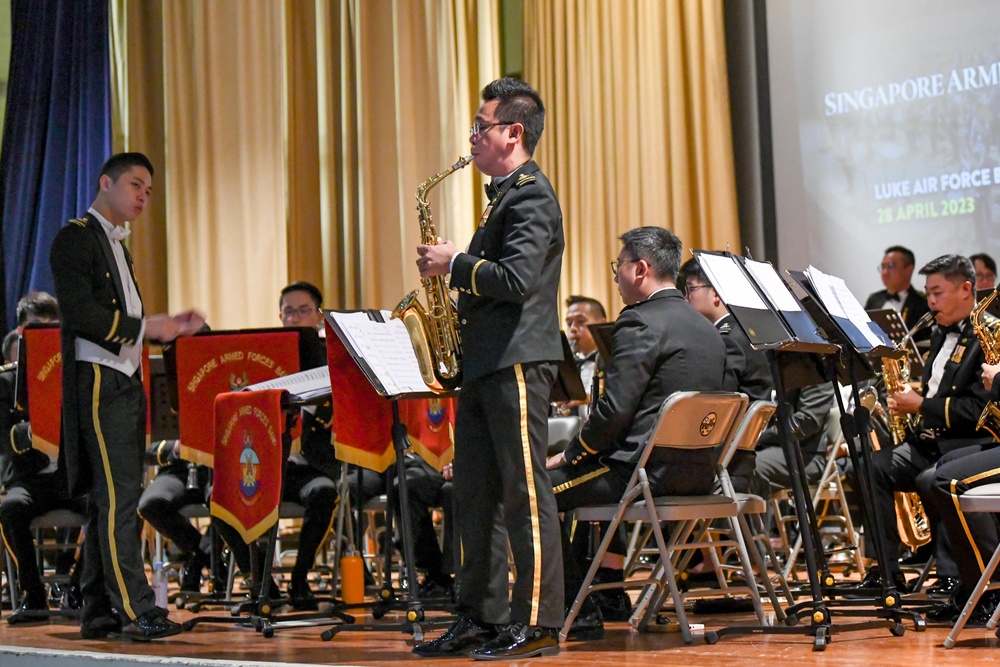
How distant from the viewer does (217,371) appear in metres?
4.94

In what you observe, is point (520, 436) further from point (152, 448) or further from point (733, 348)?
point (152, 448)

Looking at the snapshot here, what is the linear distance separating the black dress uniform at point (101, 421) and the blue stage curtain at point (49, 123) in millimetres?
5350

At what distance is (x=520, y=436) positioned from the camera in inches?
129

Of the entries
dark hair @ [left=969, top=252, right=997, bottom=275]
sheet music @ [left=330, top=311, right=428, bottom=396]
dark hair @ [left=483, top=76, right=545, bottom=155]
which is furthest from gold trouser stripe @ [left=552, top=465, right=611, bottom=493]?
dark hair @ [left=969, top=252, right=997, bottom=275]

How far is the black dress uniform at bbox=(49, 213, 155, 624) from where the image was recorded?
395 centimetres

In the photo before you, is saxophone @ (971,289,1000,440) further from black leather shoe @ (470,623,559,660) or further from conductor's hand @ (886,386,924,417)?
black leather shoe @ (470,623,559,660)

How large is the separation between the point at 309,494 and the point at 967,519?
8.03ft

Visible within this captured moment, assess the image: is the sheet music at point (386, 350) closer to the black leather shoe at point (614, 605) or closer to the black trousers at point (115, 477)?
the black trousers at point (115, 477)

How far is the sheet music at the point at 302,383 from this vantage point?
14.5ft

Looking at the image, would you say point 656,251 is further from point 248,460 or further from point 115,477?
point 115,477

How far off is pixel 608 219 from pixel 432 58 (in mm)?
1814

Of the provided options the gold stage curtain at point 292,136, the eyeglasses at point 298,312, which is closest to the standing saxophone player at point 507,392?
the eyeglasses at point 298,312

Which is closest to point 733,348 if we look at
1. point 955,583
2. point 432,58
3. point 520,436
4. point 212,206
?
point 955,583

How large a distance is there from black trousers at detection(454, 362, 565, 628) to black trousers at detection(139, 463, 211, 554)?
2.39 m
